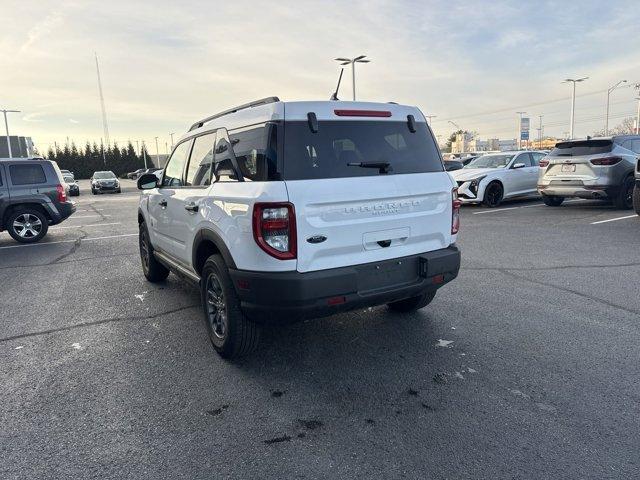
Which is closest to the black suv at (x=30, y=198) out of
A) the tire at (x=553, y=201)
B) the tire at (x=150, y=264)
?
the tire at (x=150, y=264)

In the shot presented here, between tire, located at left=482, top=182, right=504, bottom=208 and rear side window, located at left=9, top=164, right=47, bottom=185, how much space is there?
1119cm

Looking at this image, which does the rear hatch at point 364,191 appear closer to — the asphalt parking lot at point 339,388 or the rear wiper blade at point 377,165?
the rear wiper blade at point 377,165

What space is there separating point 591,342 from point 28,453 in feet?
13.6

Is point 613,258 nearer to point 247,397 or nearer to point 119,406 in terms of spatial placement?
point 247,397

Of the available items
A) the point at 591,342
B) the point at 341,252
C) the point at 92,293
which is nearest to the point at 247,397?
the point at 341,252

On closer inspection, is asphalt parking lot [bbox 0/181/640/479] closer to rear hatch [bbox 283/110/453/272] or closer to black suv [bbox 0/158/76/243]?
rear hatch [bbox 283/110/453/272]

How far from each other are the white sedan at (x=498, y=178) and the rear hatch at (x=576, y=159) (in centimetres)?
167

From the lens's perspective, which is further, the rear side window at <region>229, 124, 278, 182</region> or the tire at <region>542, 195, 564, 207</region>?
the tire at <region>542, 195, 564, 207</region>

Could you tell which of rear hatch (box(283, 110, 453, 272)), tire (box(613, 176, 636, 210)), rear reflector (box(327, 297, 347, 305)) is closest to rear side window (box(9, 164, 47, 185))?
rear hatch (box(283, 110, 453, 272))

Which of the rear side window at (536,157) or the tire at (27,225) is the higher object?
the rear side window at (536,157)

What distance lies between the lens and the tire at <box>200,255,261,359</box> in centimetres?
354

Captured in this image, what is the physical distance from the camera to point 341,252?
3.32 meters

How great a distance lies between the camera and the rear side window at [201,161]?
4.12 metres

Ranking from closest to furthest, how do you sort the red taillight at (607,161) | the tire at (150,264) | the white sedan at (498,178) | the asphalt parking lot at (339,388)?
1. the asphalt parking lot at (339,388)
2. the tire at (150,264)
3. the red taillight at (607,161)
4. the white sedan at (498,178)
